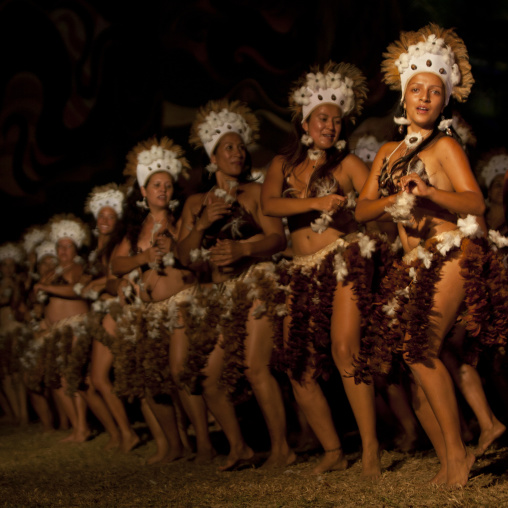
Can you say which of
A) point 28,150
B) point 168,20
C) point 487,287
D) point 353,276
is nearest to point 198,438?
point 353,276

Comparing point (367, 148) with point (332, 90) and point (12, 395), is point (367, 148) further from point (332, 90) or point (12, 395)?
point (12, 395)

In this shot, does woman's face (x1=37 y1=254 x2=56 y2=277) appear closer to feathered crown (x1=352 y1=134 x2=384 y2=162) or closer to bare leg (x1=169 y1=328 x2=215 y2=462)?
bare leg (x1=169 y1=328 x2=215 y2=462)

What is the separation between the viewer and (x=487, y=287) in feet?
9.24

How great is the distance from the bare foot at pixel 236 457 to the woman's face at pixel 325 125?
164 centimetres

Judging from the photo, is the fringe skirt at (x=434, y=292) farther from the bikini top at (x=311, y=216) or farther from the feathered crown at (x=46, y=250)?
the feathered crown at (x=46, y=250)

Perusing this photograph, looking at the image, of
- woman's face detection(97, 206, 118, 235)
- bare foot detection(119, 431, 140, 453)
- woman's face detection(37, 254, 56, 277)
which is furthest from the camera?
woman's face detection(37, 254, 56, 277)

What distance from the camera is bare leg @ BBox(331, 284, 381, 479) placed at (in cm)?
321

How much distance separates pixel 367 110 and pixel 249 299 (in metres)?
2.45

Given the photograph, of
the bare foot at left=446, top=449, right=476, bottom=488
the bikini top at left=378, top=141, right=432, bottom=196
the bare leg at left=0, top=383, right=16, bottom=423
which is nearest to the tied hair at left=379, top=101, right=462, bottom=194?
the bikini top at left=378, top=141, right=432, bottom=196

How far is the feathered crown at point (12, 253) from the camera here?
7.21m

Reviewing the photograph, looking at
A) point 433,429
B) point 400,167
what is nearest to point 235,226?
point 400,167

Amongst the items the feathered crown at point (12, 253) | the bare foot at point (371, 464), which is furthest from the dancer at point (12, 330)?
the bare foot at point (371, 464)

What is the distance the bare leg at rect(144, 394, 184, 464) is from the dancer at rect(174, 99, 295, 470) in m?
0.44

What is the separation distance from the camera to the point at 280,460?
12.6ft
